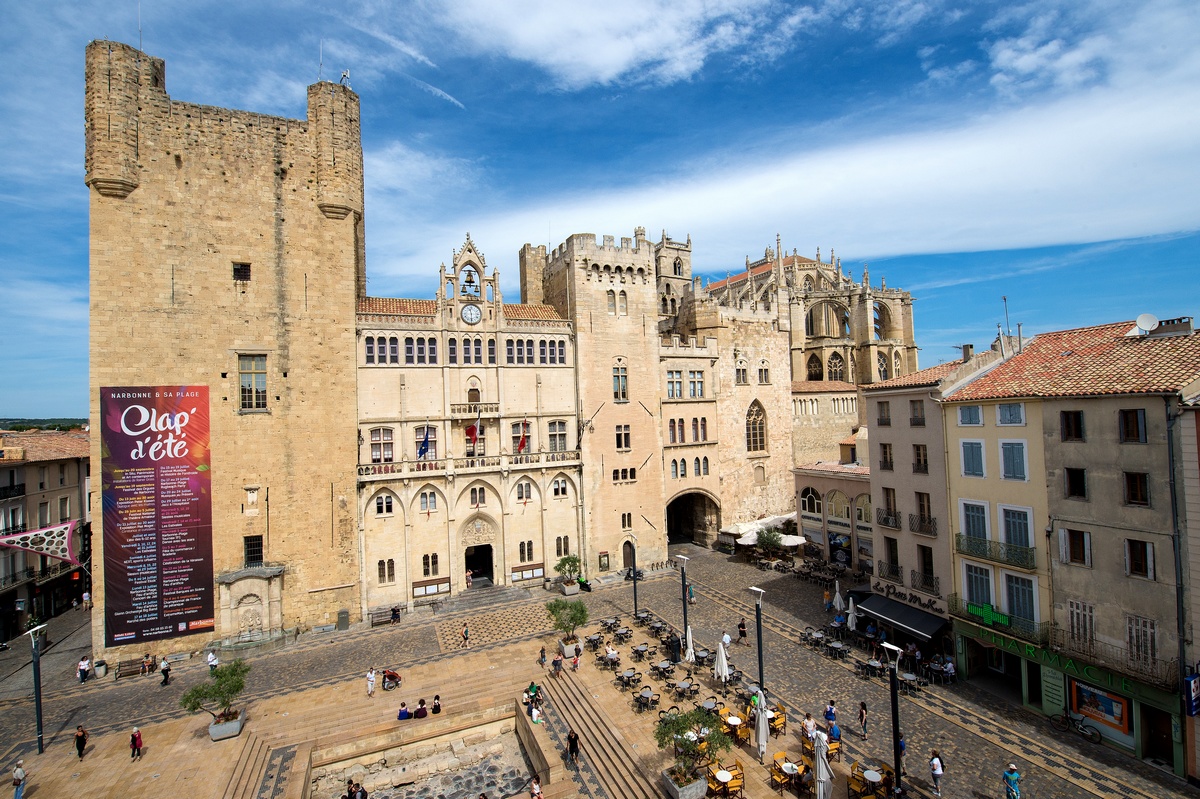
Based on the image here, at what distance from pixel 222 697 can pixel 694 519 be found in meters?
34.4

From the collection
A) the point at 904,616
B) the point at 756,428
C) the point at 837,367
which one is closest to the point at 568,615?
the point at 904,616

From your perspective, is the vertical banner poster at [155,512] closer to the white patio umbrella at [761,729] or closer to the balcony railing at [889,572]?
the white patio umbrella at [761,729]

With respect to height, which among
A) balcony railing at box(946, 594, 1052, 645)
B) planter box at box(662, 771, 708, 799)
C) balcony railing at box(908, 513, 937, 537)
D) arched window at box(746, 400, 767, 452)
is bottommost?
planter box at box(662, 771, 708, 799)

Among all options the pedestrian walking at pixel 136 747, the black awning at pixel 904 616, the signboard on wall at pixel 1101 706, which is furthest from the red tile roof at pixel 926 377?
the pedestrian walking at pixel 136 747

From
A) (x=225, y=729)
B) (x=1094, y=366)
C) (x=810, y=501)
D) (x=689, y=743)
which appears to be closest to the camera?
(x=689, y=743)

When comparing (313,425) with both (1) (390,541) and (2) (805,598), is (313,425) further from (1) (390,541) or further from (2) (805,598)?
(2) (805,598)

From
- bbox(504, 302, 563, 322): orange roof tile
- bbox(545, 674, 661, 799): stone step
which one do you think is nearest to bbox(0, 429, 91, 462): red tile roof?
bbox(504, 302, 563, 322): orange roof tile

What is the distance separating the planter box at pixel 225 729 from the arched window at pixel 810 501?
1364 inches

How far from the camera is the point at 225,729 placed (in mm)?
21734

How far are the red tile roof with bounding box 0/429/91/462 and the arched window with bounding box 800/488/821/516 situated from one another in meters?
46.2

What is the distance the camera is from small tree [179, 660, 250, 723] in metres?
21.1

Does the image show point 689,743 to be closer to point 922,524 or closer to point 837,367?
point 922,524

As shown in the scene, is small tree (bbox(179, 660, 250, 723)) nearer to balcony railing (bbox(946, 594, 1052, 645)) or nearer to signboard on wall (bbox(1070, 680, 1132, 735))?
balcony railing (bbox(946, 594, 1052, 645))

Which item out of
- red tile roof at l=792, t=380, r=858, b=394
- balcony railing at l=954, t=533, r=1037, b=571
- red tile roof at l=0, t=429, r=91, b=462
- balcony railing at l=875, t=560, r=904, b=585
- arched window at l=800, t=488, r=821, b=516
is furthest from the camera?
red tile roof at l=792, t=380, r=858, b=394
